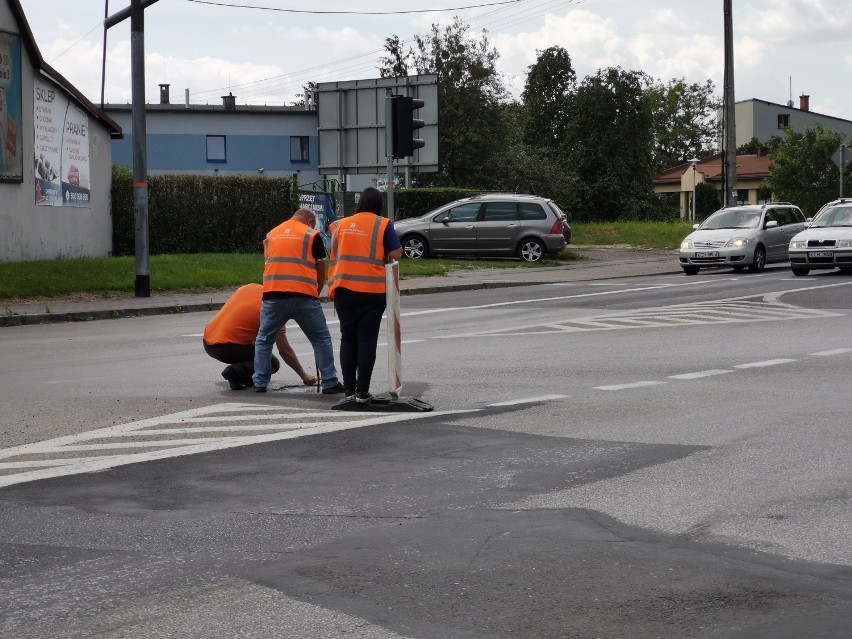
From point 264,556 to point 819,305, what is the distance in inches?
629

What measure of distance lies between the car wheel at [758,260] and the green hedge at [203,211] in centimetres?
1133

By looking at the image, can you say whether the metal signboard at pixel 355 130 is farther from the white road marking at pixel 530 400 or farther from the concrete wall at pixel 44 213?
the white road marking at pixel 530 400

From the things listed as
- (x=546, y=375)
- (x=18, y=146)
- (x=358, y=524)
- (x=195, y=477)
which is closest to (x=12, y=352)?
(x=546, y=375)

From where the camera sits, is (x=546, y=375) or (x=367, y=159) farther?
(x=367, y=159)

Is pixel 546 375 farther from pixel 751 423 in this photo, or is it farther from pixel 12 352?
pixel 12 352

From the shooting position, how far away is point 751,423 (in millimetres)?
9055

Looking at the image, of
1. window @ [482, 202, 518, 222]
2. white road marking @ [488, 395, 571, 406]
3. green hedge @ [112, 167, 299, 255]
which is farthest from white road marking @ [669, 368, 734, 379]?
green hedge @ [112, 167, 299, 255]

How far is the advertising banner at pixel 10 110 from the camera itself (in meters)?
26.6

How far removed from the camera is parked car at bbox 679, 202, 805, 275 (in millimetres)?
29266

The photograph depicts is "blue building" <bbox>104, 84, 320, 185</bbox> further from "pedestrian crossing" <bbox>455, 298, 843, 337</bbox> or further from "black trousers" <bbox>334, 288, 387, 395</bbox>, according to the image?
"black trousers" <bbox>334, 288, 387, 395</bbox>

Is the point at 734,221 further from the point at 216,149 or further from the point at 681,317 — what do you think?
the point at 216,149

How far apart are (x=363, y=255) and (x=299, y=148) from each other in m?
59.3

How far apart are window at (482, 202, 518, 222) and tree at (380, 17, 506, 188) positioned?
80.1 feet

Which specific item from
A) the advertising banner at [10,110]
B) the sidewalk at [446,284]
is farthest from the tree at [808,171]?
the advertising banner at [10,110]
